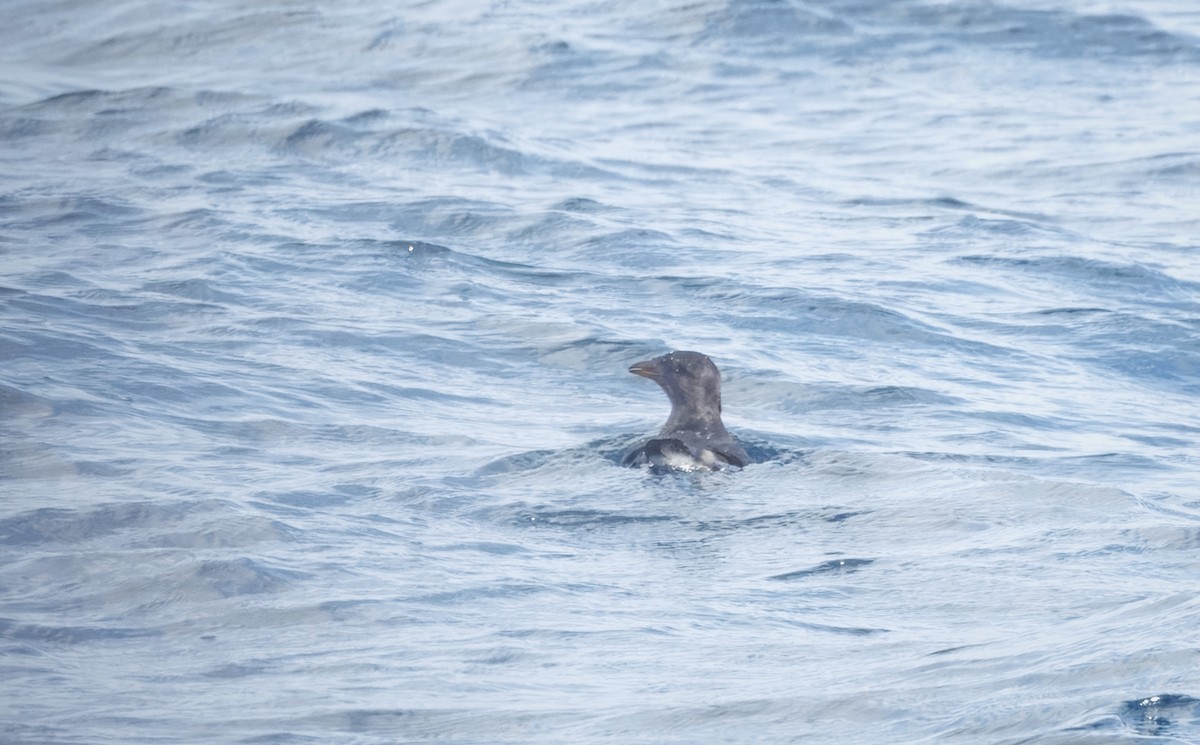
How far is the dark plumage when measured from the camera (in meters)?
9.13

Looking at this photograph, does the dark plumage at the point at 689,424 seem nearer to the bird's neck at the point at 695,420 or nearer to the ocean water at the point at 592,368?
the bird's neck at the point at 695,420

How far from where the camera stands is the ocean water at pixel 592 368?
6.01 m

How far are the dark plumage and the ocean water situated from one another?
0.18 metres

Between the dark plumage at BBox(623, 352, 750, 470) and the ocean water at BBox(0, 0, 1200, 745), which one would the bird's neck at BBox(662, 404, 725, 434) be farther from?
the ocean water at BBox(0, 0, 1200, 745)

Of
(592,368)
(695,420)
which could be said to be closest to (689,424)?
(695,420)

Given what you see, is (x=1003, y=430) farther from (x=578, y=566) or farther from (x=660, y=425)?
(x=578, y=566)

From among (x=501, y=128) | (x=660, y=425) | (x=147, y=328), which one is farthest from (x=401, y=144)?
Answer: (x=660, y=425)

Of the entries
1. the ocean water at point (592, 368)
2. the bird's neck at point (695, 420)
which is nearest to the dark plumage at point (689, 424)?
the bird's neck at point (695, 420)

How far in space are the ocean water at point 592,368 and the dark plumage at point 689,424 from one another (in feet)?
0.59

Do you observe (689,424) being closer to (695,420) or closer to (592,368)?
(695,420)

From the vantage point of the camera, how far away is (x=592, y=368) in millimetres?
11242

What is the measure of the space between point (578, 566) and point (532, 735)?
6.47 ft

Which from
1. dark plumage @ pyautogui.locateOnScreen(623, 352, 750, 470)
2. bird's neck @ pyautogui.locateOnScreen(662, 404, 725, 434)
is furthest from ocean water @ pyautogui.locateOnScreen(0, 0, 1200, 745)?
bird's neck @ pyautogui.locateOnScreen(662, 404, 725, 434)

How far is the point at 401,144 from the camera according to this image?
1650 cm
